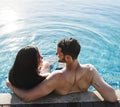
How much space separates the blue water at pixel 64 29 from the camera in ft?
25.8

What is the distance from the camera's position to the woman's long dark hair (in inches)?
177

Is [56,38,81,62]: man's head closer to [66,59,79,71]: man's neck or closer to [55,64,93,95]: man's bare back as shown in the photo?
[66,59,79,71]: man's neck

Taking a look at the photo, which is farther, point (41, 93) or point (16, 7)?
point (16, 7)

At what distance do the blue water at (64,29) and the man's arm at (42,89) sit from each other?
1.77m

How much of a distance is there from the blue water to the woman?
1.72m

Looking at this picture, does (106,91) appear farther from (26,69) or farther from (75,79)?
(26,69)

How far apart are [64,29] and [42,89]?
5.73 metres

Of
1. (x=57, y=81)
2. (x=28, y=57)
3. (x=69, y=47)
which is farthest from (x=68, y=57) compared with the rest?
(x=28, y=57)

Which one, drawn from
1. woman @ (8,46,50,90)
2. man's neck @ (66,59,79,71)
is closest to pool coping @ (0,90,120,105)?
woman @ (8,46,50,90)

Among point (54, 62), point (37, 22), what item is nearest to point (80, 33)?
point (37, 22)

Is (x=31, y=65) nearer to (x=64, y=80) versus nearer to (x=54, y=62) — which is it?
(x=64, y=80)

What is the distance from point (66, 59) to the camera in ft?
14.6

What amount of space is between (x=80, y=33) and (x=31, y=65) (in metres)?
5.40

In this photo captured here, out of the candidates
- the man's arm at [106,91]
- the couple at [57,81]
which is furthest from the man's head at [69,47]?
the man's arm at [106,91]
